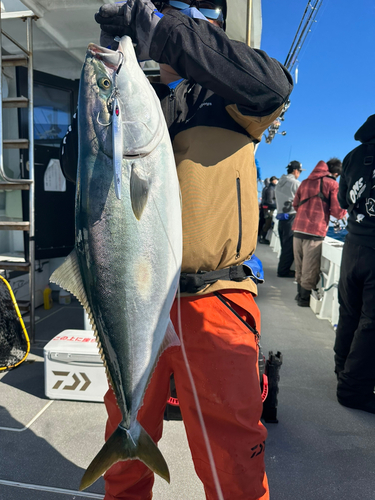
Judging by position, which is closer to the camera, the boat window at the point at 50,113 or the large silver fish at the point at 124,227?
the large silver fish at the point at 124,227

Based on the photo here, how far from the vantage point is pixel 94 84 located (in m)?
0.98

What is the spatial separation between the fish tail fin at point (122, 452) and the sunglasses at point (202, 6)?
160 centimetres

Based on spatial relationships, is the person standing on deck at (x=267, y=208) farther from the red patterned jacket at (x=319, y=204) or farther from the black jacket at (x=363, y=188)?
the black jacket at (x=363, y=188)

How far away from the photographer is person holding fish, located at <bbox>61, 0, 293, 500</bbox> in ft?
3.67

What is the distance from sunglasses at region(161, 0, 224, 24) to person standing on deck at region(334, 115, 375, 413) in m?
1.82

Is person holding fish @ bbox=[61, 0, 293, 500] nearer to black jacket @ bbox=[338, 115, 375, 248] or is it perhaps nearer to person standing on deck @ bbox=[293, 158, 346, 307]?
black jacket @ bbox=[338, 115, 375, 248]

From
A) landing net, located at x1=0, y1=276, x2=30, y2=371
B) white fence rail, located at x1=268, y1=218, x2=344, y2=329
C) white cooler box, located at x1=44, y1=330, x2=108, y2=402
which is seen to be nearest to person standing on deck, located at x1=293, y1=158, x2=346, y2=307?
white fence rail, located at x1=268, y1=218, x2=344, y2=329

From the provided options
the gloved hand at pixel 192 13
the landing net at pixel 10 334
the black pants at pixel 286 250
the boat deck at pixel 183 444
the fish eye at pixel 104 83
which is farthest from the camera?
the black pants at pixel 286 250

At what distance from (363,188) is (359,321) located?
108 cm

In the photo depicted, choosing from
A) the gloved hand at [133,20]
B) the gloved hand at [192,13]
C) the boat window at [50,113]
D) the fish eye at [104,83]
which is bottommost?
the fish eye at [104,83]

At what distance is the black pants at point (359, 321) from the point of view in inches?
103

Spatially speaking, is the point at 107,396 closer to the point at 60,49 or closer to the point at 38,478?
the point at 38,478

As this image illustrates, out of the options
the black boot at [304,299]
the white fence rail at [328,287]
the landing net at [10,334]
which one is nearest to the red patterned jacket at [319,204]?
the white fence rail at [328,287]

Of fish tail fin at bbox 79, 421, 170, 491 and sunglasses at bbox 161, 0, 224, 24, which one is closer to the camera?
fish tail fin at bbox 79, 421, 170, 491
